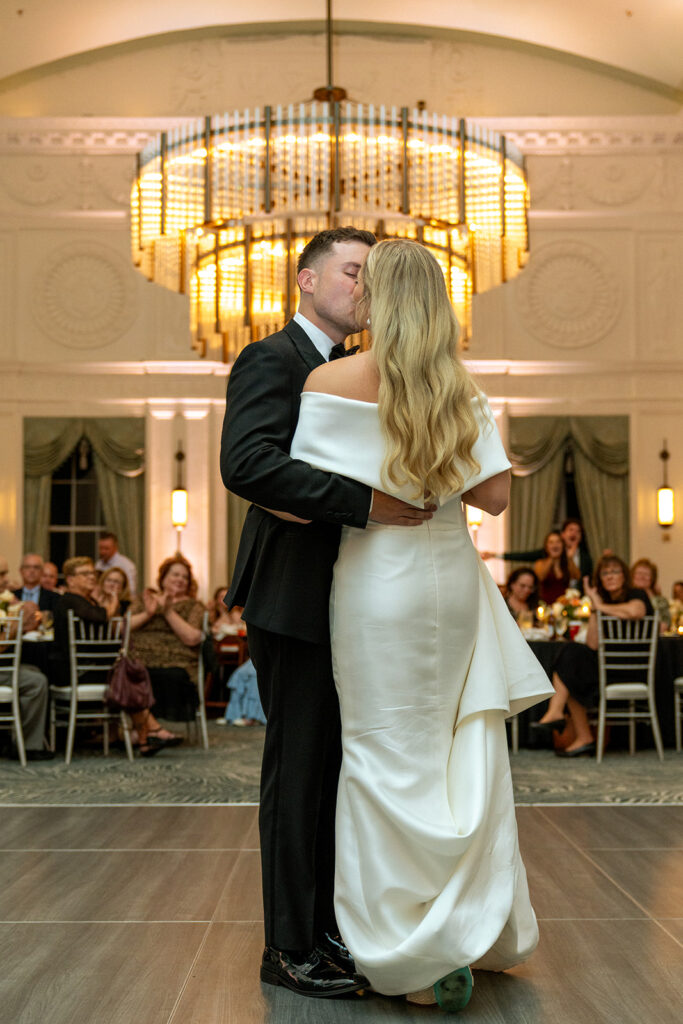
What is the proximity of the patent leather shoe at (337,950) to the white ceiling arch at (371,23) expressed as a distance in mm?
11336

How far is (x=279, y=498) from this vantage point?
7.92ft

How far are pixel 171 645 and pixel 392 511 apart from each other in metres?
5.42

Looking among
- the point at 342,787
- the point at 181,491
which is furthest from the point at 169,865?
the point at 181,491

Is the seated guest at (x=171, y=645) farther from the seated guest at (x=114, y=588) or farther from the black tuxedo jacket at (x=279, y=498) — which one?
the black tuxedo jacket at (x=279, y=498)

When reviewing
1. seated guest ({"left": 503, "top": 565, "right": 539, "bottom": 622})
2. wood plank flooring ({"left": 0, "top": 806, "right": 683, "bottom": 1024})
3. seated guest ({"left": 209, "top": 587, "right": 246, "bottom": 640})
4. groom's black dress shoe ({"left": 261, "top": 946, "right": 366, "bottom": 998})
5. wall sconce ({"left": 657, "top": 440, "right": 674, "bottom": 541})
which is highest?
wall sconce ({"left": 657, "top": 440, "right": 674, "bottom": 541})

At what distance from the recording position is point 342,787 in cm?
246

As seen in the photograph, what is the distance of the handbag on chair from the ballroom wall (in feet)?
16.4

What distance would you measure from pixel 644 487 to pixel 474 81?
489 centimetres

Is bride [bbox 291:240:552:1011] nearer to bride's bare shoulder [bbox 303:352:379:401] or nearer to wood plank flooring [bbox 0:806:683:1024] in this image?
bride's bare shoulder [bbox 303:352:379:401]

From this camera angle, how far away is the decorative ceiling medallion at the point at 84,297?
12391mm

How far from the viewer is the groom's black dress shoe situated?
8.04 ft

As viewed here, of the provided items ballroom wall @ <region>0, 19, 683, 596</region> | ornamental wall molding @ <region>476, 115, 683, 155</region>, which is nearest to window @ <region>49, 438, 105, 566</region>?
ballroom wall @ <region>0, 19, 683, 596</region>

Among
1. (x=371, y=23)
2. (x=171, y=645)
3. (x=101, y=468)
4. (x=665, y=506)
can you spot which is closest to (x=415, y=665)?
(x=171, y=645)

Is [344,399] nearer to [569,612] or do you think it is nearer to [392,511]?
[392,511]
